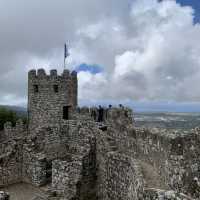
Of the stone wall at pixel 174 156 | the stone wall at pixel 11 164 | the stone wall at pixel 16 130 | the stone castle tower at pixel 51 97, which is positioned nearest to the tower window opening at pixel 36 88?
the stone castle tower at pixel 51 97

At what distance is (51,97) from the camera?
2923 centimetres

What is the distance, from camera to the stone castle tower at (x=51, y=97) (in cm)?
2930

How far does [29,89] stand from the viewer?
99.6 ft

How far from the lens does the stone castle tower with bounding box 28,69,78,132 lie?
29297mm

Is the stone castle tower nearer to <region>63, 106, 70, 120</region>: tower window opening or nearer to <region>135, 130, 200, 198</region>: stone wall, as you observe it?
<region>63, 106, 70, 120</region>: tower window opening


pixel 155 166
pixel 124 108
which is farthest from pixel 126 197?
pixel 124 108

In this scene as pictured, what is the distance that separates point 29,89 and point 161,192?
81.1ft

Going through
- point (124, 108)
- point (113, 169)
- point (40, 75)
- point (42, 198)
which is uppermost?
point (40, 75)

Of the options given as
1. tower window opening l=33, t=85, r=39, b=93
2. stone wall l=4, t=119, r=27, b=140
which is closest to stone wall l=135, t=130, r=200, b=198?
tower window opening l=33, t=85, r=39, b=93

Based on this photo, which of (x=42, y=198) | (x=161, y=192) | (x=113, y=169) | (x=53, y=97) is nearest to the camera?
(x=161, y=192)

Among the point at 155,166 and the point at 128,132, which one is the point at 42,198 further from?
the point at 155,166

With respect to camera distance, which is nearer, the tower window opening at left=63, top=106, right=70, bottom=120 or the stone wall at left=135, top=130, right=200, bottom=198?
the stone wall at left=135, top=130, right=200, bottom=198

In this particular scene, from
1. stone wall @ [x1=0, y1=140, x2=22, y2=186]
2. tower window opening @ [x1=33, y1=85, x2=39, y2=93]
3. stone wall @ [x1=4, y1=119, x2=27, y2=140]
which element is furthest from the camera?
stone wall @ [x1=4, y1=119, x2=27, y2=140]

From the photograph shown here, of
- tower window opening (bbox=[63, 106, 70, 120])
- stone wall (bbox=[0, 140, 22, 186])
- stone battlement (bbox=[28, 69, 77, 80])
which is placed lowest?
stone wall (bbox=[0, 140, 22, 186])
